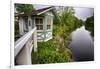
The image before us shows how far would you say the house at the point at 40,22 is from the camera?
2.04m

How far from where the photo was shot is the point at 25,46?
206 centimetres

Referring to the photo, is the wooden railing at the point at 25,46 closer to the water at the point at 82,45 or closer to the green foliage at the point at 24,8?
the green foliage at the point at 24,8

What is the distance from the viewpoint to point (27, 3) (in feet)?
6.74

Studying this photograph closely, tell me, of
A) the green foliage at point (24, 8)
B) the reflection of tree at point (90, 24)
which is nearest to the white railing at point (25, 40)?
the green foliage at point (24, 8)

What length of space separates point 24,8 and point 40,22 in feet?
0.73

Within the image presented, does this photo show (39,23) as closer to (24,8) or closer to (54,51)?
(24,8)

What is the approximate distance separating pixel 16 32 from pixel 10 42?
118 mm

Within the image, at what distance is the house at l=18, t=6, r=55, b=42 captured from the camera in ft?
6.71

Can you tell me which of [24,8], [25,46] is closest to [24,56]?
[25,46]

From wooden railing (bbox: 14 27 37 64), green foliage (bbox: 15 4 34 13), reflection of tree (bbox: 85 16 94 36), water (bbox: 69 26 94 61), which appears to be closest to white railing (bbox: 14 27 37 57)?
wooden railing (bbox: 14 27 37 64)

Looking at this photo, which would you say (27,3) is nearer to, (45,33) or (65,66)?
(45,33)

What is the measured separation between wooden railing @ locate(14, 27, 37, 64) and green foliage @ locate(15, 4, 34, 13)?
21 cm

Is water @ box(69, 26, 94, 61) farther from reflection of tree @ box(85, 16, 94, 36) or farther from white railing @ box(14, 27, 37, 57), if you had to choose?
white railing @ box(14, 27, 37, 57)
